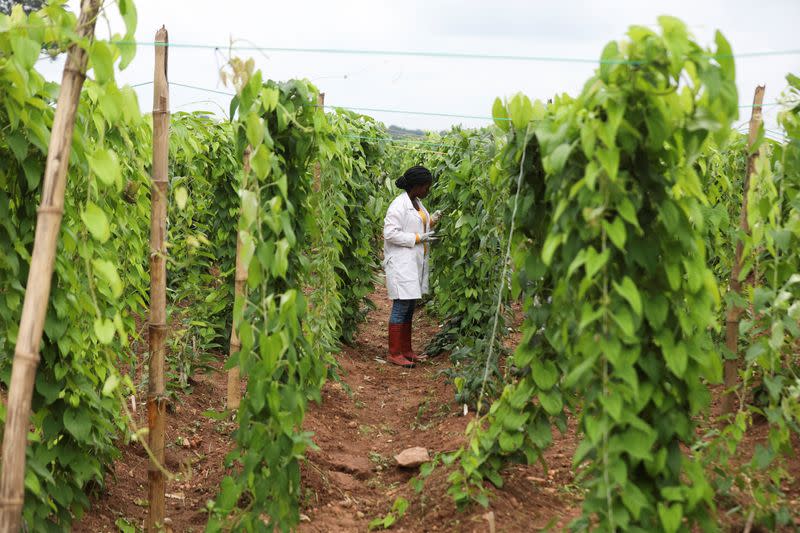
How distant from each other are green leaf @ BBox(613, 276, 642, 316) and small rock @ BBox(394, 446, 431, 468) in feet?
7.44

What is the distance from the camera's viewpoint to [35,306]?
2.10 m

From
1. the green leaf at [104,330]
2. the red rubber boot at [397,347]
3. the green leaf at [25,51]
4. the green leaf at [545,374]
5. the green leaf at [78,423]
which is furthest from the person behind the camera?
the red rubber boot at [397,347]

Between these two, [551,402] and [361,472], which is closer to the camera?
[551,402]

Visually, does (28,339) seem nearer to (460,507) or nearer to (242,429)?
(242,429)

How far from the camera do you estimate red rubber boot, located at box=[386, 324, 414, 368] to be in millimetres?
6797

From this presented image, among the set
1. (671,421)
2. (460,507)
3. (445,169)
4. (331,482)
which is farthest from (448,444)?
(445,169)

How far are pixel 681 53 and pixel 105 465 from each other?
2.79 m

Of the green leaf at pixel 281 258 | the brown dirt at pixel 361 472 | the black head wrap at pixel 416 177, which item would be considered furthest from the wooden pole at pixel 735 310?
the black head wrap at pixel 416 177

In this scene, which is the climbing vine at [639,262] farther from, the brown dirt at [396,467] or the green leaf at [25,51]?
the green leaf at [25,51]

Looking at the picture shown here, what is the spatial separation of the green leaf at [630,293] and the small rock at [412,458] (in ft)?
7.44

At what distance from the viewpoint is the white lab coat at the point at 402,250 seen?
6.49 meters

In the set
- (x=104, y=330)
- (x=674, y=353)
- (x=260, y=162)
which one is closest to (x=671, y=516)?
(x=674, y=353)

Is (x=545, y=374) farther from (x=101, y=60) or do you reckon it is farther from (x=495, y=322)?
(x=101, y=60)

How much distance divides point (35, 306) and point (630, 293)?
5.27 ft
